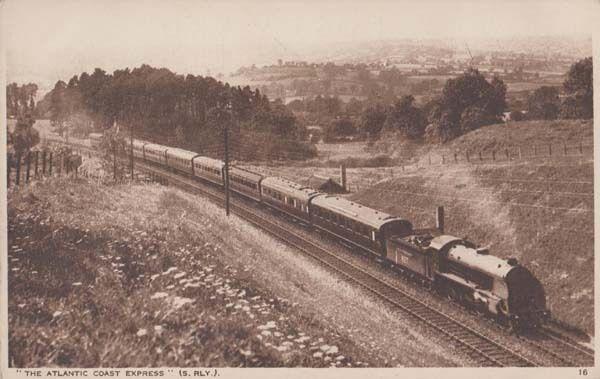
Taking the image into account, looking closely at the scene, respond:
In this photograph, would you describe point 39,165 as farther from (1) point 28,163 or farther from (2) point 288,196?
(2) point 288,196

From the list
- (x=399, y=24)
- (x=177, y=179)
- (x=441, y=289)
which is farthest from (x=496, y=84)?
(x=177, y=179)

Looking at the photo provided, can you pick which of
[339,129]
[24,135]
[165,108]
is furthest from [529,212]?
[24,135]

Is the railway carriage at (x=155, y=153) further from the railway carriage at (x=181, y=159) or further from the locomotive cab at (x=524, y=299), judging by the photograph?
the locomotive cab at (x=524, y=299)

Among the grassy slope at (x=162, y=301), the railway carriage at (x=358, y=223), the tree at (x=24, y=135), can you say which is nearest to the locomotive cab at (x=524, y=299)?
the grassy slope at (x=162, y=301)

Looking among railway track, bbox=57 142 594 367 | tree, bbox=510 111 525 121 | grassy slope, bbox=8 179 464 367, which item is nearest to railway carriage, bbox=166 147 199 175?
railway track, bbox=57 142 594 367

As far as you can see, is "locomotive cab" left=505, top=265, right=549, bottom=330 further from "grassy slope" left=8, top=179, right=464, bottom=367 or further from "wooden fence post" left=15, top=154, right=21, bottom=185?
"wooden fence post" left=15, top=154, right=21, bottom=185

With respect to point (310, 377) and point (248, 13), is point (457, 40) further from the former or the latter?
point (310, 377)
